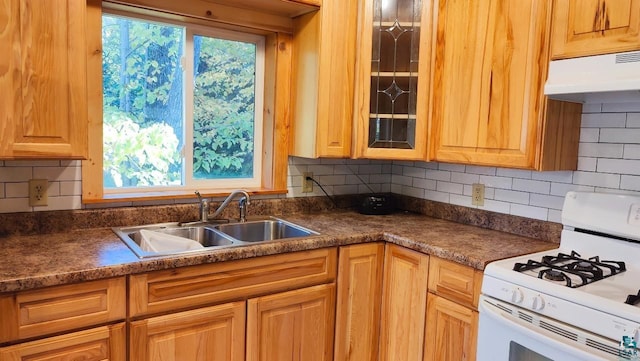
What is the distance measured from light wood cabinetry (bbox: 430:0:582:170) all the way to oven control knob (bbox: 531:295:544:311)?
2.01ft

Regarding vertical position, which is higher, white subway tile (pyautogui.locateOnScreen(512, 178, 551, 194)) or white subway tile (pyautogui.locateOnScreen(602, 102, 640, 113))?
white subway tile (pyautogui.locateOnScreen(602, 102, 640, 113))

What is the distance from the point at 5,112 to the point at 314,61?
1.38m

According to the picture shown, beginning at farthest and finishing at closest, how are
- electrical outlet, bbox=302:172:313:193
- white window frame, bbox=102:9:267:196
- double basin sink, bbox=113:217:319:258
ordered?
electrical outlet, bbox=302:172:313:193 → white window frame, bbox=102:9:267:196 → double basin sink, bbox=113:217:319:258

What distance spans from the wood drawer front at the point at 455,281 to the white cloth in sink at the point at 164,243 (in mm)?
1007

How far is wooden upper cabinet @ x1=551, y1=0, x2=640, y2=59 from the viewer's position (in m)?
1.62

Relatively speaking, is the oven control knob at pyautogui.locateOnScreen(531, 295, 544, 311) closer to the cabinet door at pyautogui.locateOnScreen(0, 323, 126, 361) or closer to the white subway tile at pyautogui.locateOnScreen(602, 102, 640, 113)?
the white subway tile at pyautogui.locateOnScreen(602, 102, 640, 113)

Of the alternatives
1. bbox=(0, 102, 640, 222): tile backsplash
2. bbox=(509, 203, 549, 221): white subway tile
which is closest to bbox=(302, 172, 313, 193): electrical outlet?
bbox=(0, 102, 640, 222): tile backsplash

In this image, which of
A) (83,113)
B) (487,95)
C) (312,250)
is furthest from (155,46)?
(487,95)

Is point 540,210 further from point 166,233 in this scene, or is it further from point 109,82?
point 109,82

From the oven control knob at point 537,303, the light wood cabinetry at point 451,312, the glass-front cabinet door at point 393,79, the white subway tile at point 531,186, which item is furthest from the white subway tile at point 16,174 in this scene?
the white subway tile at point 531,186

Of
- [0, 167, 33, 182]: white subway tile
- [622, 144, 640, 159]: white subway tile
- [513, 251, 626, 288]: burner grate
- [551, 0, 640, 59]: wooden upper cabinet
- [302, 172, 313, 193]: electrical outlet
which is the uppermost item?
[551, 0, 640, 59]: wooden upper cabinet

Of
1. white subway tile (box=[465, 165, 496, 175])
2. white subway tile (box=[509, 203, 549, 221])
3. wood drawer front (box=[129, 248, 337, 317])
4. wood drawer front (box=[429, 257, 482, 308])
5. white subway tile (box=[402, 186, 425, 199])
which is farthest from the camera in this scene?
white subway tile (box=[402, 186, 425, 199])

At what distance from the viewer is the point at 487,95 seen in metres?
2.10

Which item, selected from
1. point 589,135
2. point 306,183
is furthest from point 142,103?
point 589,135
